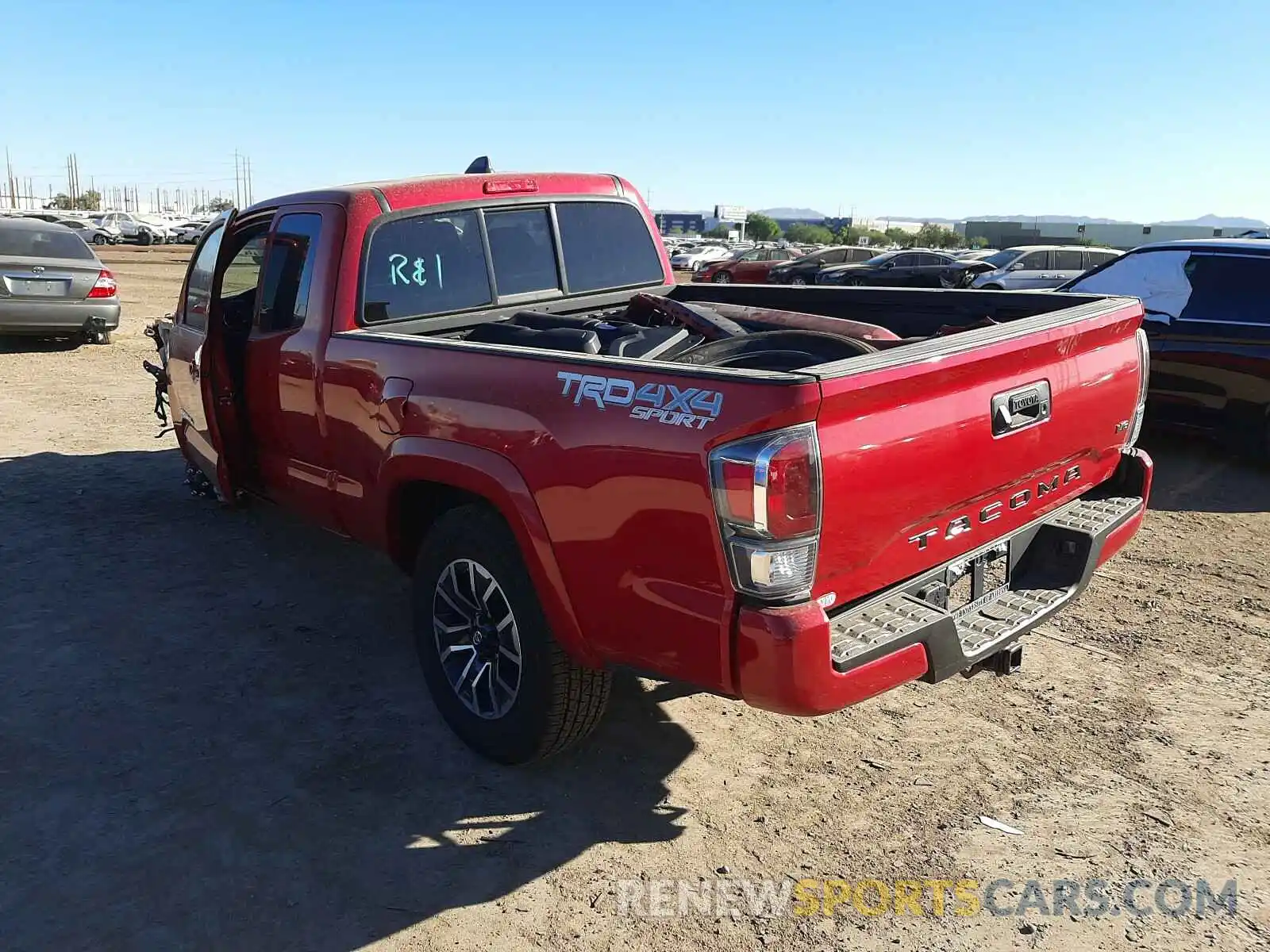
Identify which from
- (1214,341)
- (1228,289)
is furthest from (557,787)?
(1228,289)

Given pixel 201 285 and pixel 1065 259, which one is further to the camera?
pixel 1065 259

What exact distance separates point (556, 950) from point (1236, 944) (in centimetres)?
186

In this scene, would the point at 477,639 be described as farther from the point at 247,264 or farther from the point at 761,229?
the point at 761,229

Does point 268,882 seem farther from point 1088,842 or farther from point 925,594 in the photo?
point 1088,842

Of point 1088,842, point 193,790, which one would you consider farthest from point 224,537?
A: point 1088,842

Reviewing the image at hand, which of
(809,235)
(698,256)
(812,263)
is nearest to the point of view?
(812,263)

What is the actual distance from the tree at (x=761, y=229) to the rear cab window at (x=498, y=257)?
92.4 meters

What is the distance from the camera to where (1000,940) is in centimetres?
278

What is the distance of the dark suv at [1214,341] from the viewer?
712 centimetres

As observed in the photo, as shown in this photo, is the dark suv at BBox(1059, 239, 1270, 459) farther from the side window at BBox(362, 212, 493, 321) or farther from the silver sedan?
the silver sedan

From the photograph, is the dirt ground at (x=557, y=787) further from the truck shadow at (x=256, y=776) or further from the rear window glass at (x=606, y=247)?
the rear window glass at (x=606, y=247)

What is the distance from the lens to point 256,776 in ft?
11.9

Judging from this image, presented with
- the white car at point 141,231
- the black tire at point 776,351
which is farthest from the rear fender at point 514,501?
the white car at point 141,231

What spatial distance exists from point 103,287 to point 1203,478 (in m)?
12.6
